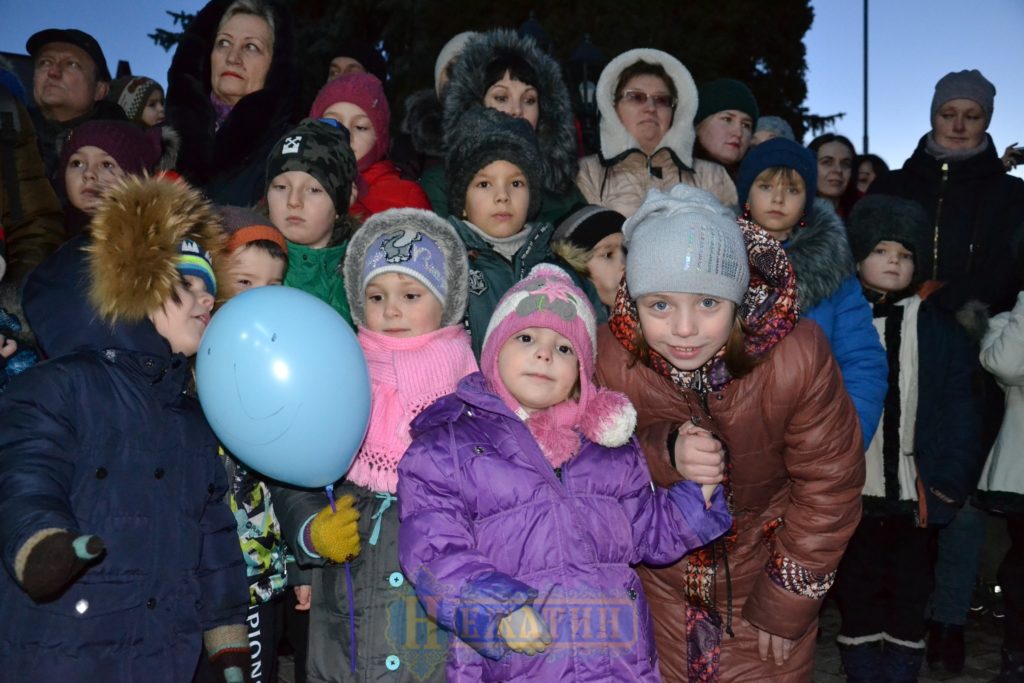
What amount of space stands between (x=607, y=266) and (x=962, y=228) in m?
2.50

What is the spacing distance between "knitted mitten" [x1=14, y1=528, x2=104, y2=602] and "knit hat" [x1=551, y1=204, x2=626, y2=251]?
235 centimetres

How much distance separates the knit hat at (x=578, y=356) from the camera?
258 cm

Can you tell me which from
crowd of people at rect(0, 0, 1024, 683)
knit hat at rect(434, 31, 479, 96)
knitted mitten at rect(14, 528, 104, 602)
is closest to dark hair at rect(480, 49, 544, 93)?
crowd of people at rect(0, 0, 1024, 683)

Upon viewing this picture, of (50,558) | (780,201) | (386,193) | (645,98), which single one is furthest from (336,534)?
(645,98)

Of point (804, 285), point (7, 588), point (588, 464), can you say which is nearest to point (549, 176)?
point (804, 285)

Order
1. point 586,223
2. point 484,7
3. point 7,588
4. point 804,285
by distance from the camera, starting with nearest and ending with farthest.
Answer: point 7,588
point 804,285
point 586,223
point 484,7

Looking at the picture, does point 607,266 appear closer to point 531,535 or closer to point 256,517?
point 531,535

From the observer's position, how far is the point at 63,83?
4711 millimetres

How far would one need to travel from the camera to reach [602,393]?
2.68m

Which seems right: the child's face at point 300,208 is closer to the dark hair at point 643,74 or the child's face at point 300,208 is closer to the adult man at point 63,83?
the adult man at point 63,83

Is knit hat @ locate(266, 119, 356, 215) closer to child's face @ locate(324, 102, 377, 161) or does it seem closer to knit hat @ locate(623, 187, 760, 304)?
child's face @ locate(324, 102, 377, 161)

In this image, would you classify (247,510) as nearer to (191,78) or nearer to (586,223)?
(586,223)

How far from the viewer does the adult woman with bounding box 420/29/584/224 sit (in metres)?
4.40

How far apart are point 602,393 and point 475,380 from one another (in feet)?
1.28
